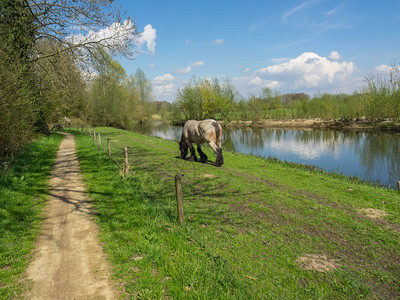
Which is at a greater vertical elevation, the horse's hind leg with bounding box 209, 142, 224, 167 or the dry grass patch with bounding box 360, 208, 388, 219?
the horse's hind leg with bounding box 209, 142, 224, 167

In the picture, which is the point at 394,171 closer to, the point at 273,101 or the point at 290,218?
the point at 290,218

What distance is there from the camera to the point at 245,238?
16.9 feet

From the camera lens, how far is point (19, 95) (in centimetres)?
923

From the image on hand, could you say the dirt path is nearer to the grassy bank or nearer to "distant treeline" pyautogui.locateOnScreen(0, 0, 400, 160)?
the grassy bank

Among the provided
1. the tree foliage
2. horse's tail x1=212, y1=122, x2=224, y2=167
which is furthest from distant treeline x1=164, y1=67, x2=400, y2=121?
horse's tail x1=212, y1=122, x2=224, y2=167

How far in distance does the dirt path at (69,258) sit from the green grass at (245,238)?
27 cm

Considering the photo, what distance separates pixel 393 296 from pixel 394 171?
45.8ft

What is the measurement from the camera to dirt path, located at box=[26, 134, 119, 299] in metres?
3.59

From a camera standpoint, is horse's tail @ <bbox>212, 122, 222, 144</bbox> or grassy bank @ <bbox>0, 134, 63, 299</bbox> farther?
horse's tail @ <bbox>212, 122, 222, 144</bbox>

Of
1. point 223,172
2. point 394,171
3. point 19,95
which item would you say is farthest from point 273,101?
point 19,95

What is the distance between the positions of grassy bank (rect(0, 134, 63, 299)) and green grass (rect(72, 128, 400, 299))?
141cm

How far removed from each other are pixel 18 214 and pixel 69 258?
281cm

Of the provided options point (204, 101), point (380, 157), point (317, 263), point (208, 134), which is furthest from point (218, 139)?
point (204, 101)

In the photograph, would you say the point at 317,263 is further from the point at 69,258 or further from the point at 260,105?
the point at 260,105
